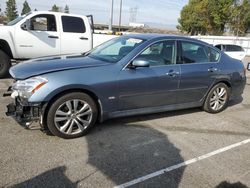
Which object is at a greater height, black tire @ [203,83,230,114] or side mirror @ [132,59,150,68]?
side mirror @ [132,59,150,68]

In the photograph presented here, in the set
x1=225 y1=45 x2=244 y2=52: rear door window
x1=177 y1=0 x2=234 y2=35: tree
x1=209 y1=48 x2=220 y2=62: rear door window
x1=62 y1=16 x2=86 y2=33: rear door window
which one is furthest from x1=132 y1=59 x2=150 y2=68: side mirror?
x1=177 y1=0 x2=234 y2=35: tree

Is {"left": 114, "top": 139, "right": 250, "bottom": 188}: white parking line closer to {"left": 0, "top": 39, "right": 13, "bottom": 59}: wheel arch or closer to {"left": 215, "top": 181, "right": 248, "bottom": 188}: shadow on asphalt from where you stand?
{"left": 215, "top": 181, "right": 248, "bottom": 188}: shadow on asphalt

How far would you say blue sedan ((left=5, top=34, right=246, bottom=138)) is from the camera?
3918mm

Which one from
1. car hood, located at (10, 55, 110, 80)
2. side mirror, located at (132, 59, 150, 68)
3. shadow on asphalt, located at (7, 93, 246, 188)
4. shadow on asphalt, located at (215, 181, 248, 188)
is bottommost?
shadow on asphalt, located at (215, 181, 248, 188)

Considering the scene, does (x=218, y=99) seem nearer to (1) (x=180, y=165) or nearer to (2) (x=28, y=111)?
(1) (x=180, y=165)

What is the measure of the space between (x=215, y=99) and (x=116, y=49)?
2403 millimetres

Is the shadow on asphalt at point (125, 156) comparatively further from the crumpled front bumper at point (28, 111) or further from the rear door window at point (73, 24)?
the rear door window at point (73, 24)

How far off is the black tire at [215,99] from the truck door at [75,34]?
4.76 metres

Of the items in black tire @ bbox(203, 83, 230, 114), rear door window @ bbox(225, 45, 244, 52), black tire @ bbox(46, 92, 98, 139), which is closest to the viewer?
black tire @ bbox(46, 92, 98, 139)

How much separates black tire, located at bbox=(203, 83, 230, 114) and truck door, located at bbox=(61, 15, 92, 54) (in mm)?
4756

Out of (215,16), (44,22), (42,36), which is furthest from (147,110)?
(215,16)

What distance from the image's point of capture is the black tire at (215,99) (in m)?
5.72

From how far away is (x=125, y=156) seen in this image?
371cm

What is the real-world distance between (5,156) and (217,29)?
5525cm
